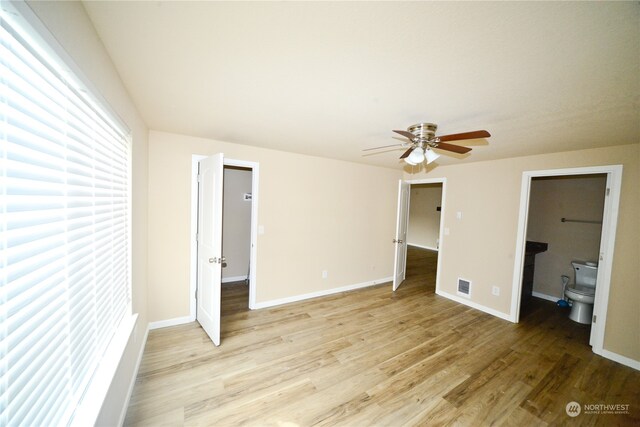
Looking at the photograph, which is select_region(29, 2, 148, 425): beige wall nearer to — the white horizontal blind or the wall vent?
the white horizontal blind

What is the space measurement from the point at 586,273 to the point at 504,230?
1.41 meters

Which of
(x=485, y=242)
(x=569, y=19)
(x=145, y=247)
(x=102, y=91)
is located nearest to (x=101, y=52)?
(x=102, y=91)

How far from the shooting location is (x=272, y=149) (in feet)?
11.0

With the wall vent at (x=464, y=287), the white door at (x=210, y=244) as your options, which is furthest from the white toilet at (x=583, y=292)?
the white door at (x=210, y=244)

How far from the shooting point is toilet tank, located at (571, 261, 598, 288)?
3.39 m

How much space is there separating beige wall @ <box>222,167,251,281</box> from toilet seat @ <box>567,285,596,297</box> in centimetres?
538

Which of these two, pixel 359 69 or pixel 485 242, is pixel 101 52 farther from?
pixel 485 242

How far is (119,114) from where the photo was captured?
1.54 m

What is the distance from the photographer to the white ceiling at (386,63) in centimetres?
94

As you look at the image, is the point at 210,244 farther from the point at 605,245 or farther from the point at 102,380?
the point at 605,245

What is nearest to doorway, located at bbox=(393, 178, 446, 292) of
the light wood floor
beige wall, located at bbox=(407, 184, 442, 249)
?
beige wall, located at bbox=(407, 184, 442, 249)

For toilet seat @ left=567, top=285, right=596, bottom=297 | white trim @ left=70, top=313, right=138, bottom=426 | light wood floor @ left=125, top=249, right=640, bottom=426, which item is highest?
white trim @ left=70, top=313, right=138, bottom=426

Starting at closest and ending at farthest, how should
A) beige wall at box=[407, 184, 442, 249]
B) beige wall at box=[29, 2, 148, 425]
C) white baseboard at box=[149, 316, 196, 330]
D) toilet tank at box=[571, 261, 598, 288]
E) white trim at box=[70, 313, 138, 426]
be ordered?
beige wall at box=[29, 2, 148, 425] → white trim at box=[70, 313, 138, 426] → white baseboard at box=[149, 316, 196, 330] → toilet tank at box=[571, 261, 598, 288] → beige wall at box=[407, 184, 442, 249]

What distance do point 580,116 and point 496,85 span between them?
1047 mm
